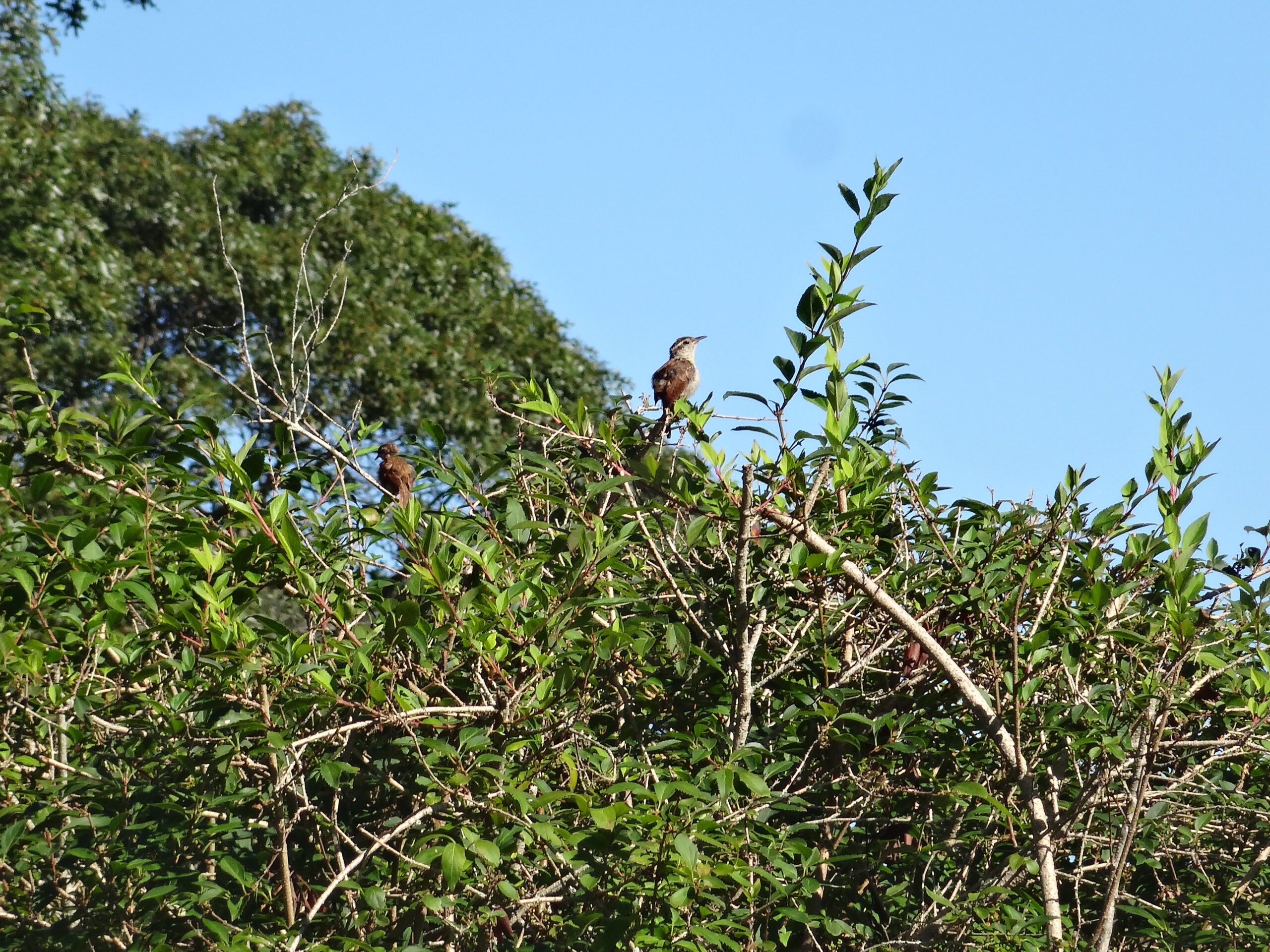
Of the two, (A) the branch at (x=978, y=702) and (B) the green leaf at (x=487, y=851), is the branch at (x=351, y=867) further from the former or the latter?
(A) the branch at (x=978, y=702)

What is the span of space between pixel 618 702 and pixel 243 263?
1235cm

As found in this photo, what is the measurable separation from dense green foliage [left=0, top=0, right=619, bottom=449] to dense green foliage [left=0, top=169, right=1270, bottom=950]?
969 cm

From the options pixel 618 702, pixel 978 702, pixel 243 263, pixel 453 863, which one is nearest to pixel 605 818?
pixel 453 863

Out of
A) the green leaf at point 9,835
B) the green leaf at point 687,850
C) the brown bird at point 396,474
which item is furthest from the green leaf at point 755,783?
the brown bird at point 396,474

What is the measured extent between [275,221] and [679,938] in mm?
14707

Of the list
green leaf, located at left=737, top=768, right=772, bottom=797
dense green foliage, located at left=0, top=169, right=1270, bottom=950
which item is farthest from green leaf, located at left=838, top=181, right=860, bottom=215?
green leaf, located at left=737, top=768, right=772, bottom=797

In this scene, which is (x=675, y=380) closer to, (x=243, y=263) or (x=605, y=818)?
(x=605, y=818)

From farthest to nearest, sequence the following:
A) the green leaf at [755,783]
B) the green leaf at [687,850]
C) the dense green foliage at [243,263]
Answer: the dense green foliage at [243,263] → the green leaf at [755,783] → the green leaf at [687,850]

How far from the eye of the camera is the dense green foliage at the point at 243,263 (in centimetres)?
1269

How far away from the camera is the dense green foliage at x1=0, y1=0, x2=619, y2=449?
41.6ft

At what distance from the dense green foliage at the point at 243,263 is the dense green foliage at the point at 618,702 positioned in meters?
9.69

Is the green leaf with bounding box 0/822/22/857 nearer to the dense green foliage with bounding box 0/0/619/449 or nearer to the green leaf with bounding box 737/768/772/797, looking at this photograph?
the green leaf with bounding box 737/768/772/797

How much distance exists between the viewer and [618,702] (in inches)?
124

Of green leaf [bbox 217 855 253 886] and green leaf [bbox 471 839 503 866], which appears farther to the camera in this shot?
green leaf [bbox 217 855 253 886]
